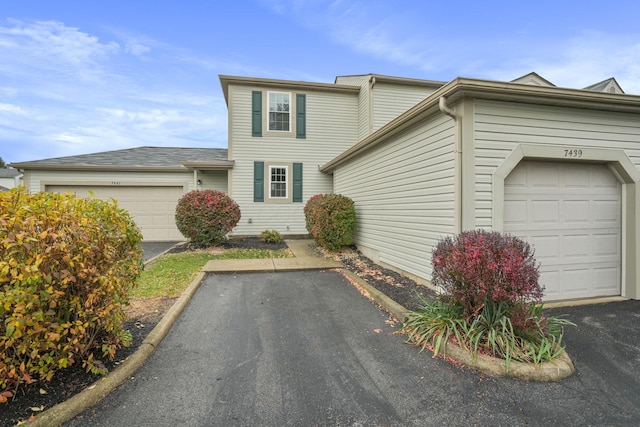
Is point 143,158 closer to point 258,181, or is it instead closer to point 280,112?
point 258,181

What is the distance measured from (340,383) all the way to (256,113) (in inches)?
434

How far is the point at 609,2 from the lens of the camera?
673cm

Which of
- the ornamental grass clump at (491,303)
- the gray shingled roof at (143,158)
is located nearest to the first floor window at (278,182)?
the gray shingled roof at (143,158)

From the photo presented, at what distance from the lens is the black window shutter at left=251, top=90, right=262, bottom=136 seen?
1177 cm

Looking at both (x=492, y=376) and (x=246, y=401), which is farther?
(x=492, y=376)

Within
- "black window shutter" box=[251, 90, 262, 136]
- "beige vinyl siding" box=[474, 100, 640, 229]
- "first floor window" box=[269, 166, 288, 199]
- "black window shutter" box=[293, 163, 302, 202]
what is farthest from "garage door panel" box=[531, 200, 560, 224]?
"black window shutter" box=[251, 90, 262, 136]

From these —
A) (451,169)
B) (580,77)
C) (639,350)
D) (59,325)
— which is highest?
(580,77)

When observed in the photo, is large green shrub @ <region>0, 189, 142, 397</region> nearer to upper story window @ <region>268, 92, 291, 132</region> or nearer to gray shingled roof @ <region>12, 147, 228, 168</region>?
upper story window @ <region>268, 92, 291, 132</region>

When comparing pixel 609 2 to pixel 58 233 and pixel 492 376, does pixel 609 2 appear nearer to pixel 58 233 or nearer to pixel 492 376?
pixel 492 376

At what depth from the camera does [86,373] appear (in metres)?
2.48

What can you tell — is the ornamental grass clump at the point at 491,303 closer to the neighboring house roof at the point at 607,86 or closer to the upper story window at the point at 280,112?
the upper story window at the point at 280,112

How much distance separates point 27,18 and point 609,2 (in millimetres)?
13476

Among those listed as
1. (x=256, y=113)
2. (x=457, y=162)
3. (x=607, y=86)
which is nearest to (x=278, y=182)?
(x=256, y=113)

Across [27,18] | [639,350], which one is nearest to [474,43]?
[639,350]
